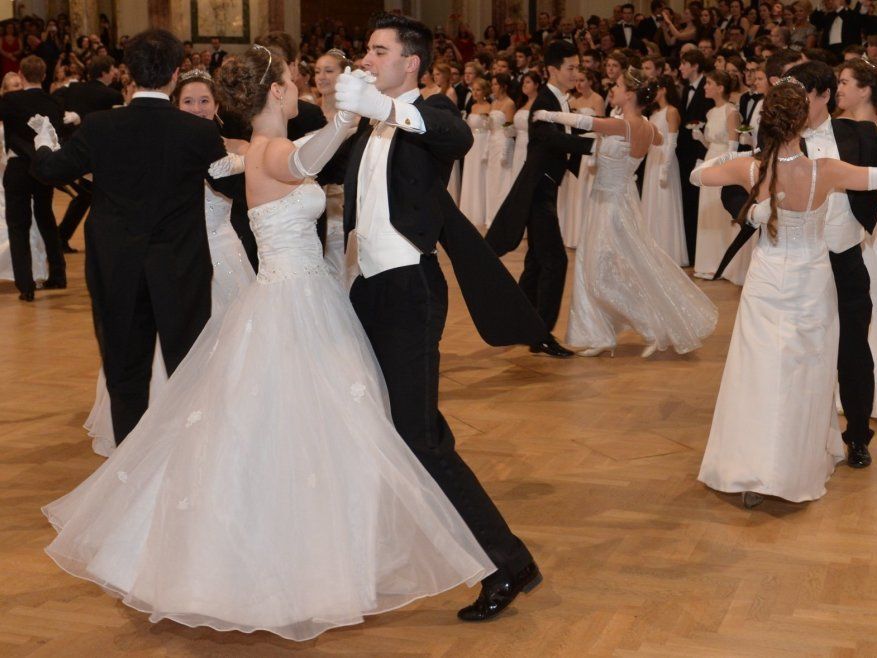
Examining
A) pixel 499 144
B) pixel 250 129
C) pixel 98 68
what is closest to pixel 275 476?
pixel 250 129

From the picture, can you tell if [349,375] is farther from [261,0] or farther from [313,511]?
[261,0]

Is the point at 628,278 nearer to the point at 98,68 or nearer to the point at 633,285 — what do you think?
the point at 633,285

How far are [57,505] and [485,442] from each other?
1799mm

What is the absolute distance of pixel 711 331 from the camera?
629 centimetres

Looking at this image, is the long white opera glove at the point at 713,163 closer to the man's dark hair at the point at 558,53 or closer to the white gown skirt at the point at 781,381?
the white gown skirt at the point at 781,381

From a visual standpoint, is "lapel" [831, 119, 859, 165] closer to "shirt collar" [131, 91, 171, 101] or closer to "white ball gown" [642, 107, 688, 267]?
"shirt collar" [131, 91, 171, 101]

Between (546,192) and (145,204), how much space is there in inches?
115

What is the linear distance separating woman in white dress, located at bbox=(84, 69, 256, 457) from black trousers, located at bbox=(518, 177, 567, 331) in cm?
206

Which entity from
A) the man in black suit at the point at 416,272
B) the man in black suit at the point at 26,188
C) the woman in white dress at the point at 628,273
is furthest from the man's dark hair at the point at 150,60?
the man in black suit at the point at 26,188

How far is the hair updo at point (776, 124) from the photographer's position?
395cm

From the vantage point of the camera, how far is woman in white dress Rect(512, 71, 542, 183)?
942cm

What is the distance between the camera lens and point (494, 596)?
328 cm

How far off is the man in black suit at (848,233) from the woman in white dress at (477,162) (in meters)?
6.85

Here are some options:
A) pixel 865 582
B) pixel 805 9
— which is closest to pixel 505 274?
pixel 865 582
